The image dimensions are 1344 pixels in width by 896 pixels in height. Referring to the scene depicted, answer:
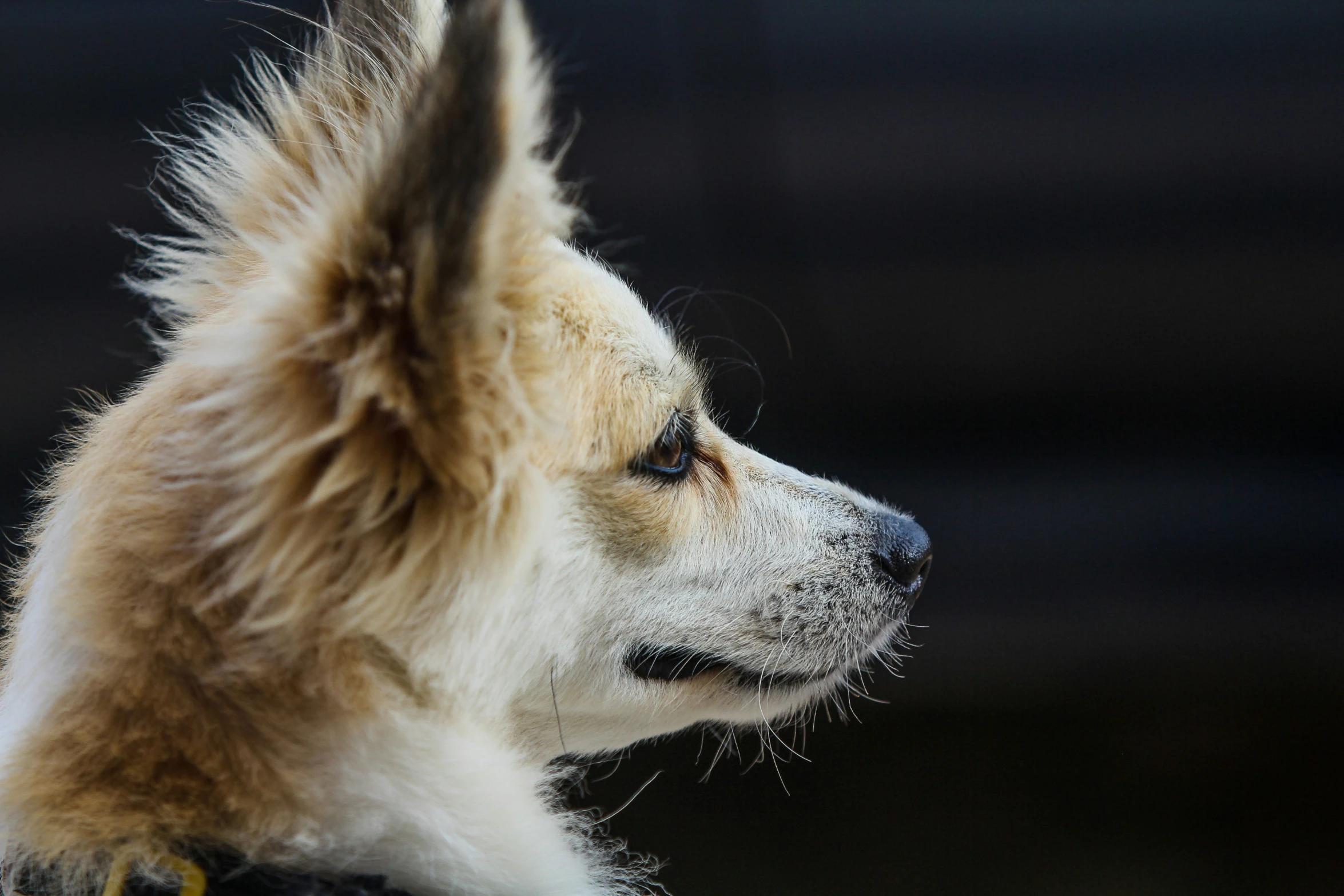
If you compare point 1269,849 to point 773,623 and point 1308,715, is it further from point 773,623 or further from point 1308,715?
point 773,623

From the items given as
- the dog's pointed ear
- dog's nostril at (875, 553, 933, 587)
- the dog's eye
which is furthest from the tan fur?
dog's nostril at (875, 553, 933, 587)

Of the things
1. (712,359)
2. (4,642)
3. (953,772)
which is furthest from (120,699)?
(953,772)

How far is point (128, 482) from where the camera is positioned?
73cm

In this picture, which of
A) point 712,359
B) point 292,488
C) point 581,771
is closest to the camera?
point 292,488

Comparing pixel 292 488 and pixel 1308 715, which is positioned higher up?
pixel 1308 715

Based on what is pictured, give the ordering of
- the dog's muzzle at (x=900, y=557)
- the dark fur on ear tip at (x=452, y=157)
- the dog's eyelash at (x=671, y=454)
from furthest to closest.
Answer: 1. the dog's muzzle at (x=900, y=557)
2. the dog's eyelash at (x=671, y=454)
3. the dark fur on ear tip at (x=452, y=157)

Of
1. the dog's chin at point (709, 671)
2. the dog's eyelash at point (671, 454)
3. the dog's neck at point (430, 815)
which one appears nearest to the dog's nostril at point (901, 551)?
the dog's chin at point (709, 671)

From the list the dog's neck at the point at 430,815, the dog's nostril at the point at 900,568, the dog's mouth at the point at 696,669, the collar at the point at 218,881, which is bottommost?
the collar at the point at 218,881

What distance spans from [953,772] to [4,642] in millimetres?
1475

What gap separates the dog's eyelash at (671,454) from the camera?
88cm

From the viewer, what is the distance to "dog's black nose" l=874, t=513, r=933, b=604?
41.2 inches

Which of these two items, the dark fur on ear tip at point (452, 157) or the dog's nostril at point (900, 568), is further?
the dog's nostril at point (900, 568)

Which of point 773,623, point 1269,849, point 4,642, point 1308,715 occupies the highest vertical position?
point 1308,715

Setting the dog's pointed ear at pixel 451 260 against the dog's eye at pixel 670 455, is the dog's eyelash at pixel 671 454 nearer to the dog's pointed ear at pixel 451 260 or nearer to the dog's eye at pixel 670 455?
the dog's eye at pixel 670 455
